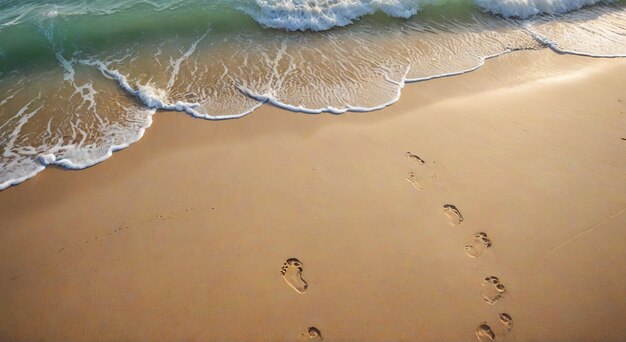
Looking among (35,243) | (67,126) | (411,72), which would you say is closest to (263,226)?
(35,243)

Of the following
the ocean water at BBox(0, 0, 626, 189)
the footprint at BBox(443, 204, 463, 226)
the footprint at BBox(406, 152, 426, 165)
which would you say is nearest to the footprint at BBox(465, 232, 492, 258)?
the footprint at BBox(443, 204, 463, 226)

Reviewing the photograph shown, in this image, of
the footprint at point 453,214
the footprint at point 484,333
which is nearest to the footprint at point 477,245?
the footprint at point 453,214

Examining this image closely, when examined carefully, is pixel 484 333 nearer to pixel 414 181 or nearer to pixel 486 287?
pixel 486 287

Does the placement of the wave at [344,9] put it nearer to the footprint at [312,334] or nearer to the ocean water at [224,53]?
the ocean water at [224,53]

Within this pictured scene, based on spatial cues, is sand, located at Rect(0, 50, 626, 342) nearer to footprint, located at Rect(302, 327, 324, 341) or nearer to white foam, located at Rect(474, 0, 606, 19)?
footprint, located at Rect(302, 327, 324, 341)

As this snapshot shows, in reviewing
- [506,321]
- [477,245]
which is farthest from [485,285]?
[477,245]

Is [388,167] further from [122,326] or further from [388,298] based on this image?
[122,326]
